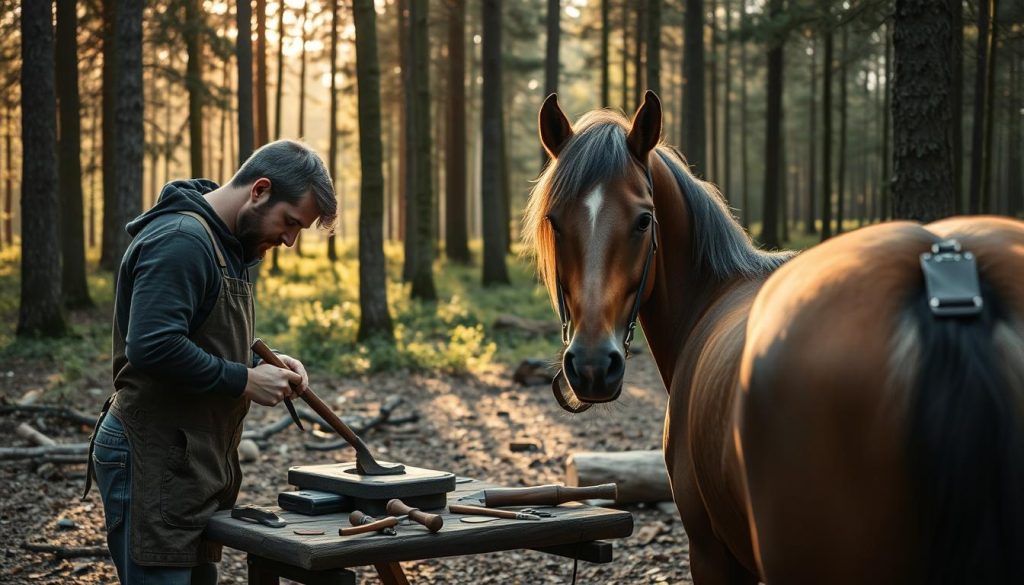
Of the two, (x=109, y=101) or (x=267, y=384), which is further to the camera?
(x=109, y=101)

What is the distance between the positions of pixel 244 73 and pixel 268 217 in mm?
10308

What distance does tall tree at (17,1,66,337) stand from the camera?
47.0 ft

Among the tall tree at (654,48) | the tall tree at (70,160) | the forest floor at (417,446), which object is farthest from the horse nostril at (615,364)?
the tall tree at (654,48)

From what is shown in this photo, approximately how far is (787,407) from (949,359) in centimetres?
37

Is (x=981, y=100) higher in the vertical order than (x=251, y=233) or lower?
higher

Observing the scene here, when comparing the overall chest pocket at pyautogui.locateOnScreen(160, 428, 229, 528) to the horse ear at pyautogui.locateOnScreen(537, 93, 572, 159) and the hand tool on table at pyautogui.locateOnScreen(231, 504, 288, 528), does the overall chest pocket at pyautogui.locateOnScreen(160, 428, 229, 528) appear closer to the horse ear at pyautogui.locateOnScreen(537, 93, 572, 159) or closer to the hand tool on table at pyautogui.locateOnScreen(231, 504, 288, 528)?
the hand tool on table at pyautogui.locateOnScreen(231, 504, 288, 528)

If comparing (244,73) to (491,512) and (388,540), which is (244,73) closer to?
(491,512)

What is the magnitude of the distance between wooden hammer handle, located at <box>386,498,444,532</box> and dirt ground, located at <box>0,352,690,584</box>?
2.66 ft

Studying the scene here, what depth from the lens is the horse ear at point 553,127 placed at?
12.6 feet

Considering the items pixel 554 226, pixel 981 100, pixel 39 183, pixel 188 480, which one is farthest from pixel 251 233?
pixel 981 100

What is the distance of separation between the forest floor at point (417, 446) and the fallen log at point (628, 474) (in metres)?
0.15

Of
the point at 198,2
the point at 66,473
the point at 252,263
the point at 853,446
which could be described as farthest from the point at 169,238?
the point at 198,2

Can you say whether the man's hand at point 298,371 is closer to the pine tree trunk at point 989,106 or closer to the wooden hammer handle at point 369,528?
the wooden hammer handle at point 369,528

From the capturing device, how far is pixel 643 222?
3.56 metres
